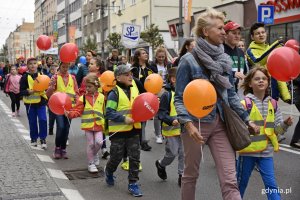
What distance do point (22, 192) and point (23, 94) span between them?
3394mm

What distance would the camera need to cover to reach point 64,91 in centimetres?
793

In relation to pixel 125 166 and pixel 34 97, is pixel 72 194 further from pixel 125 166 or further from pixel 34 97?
pixel 34 97

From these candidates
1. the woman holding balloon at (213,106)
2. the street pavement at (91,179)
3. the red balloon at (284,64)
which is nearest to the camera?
the woman holding balloon at (213,106)

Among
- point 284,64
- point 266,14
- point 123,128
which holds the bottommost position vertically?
point 123,128

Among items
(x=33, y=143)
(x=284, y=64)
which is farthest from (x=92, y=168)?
(x=284, y=64)

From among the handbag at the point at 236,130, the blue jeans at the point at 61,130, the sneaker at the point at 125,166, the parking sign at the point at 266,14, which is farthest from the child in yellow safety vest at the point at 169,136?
the parking sign at the point at 266,14

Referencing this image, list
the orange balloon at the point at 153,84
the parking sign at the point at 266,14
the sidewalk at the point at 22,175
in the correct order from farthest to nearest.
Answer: the parking sign at the point at 266,14 < the orange balloon at the point at 153,84 < the sidewalk at the point at 22,175

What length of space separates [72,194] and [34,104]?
11.2ft

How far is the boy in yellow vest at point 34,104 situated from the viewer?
27.9ft

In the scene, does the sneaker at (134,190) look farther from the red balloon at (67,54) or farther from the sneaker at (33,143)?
the sneaker at (33,143)

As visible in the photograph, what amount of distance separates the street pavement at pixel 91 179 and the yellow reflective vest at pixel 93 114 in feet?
2.40

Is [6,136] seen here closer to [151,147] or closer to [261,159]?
[151,147]

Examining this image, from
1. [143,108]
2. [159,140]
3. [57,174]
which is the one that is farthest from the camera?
[159,140]

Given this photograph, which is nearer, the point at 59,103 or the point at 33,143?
the point at 59,103
